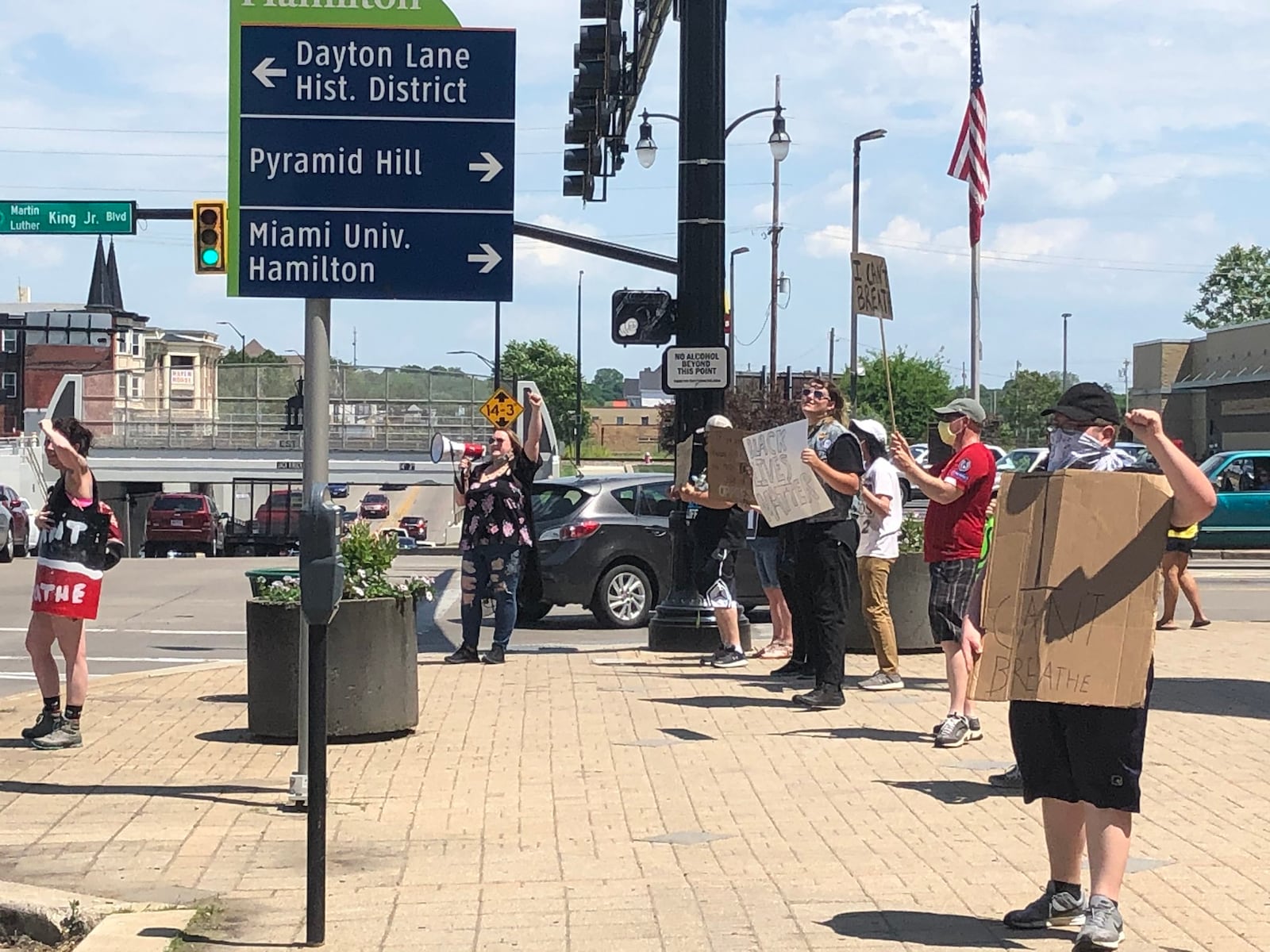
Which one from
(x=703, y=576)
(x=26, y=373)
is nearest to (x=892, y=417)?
(x=703, y=576)

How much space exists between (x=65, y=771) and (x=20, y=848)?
1.76m

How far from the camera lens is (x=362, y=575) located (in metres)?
9.24

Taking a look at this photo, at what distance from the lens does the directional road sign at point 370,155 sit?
7.73 m

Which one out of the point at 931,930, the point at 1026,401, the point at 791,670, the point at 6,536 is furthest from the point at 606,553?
the point at 1026,401

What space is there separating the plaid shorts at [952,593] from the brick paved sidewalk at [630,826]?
2.20 feet

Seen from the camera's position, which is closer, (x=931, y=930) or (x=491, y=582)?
(x=931, y=930)

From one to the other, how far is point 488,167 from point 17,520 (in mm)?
29108

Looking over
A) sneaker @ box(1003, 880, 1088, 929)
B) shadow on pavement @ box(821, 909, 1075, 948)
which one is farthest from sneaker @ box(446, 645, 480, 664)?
sneaker @ box(1003, 880, 1088, 929)

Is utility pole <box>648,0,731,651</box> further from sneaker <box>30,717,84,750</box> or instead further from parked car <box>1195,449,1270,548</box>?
parked car <box>1195,449,1270,548</box>

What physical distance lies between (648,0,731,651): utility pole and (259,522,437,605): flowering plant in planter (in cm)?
476

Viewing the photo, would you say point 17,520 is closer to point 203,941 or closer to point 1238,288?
point 203,941

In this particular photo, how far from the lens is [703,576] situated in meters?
12.4

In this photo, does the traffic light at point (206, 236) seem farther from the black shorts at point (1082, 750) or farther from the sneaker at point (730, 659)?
the black shorts at point (1082, 750)

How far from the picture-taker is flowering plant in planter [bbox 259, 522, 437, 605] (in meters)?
9.18
